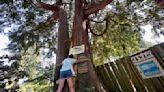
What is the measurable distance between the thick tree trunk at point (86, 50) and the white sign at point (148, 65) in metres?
1.19

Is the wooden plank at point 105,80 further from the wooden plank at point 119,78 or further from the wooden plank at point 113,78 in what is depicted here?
the wooden plank at point 119,78

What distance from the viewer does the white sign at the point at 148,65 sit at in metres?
5.05

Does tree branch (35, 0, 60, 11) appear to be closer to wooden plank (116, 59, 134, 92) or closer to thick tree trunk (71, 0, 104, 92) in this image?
thick tree trunk (71, 0, 104, 92)

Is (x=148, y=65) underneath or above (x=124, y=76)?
above

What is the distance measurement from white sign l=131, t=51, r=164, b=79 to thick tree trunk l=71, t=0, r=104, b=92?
1.19 metres

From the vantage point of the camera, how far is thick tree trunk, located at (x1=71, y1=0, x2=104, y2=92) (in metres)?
6.13

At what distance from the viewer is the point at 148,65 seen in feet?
16.9

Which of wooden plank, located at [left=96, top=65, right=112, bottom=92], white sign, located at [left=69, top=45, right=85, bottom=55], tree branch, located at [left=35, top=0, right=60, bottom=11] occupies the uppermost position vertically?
tree branch, located at [left=35, top=0, right=60, bottom=11]

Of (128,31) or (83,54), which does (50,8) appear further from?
(128,31)

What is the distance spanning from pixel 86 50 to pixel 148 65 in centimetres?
213

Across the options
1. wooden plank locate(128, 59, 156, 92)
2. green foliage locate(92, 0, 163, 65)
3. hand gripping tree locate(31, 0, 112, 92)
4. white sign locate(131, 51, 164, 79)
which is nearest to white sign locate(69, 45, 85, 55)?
hand gripping tree locate(31, 0, 112, 92)

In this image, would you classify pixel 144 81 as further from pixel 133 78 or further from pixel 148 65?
pixel 148 65

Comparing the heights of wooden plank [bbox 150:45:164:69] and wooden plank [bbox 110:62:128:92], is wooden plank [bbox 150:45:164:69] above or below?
above

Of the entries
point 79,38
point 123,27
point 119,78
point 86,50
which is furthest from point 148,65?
point 123,27
